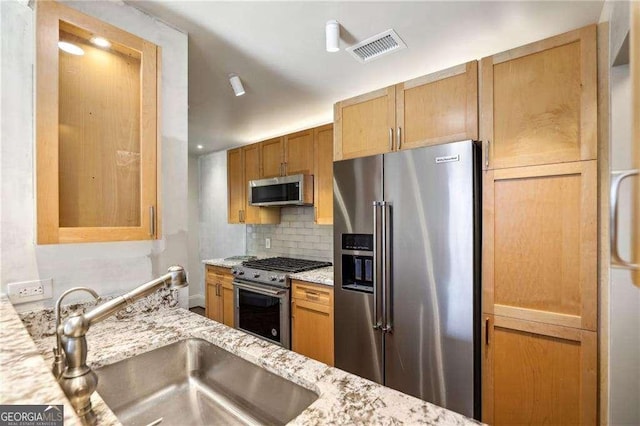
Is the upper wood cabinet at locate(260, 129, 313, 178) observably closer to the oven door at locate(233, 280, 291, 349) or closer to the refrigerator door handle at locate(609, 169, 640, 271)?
the oven door at locate(233, 280, 291, 349)

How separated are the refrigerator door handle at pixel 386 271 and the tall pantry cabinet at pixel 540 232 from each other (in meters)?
0.55

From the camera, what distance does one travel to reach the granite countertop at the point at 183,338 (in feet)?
2.07

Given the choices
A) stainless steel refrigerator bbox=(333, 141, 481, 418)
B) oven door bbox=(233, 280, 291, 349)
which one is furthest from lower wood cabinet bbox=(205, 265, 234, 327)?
stainless steel refrigerator bbox=(333, 141, 481, 418)

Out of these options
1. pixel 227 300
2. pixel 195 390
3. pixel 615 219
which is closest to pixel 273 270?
pixel 227 300

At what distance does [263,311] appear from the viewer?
2984 mm

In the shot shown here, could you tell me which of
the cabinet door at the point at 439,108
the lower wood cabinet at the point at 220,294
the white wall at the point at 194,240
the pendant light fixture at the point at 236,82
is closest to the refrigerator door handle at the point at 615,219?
the cabinet door at the point at 439,108

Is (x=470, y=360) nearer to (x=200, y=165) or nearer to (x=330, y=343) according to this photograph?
(x=330, y=343)

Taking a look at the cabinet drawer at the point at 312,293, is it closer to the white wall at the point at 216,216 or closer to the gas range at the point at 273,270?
the gas range at the point at 273,270

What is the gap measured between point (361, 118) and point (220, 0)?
3.91 feet

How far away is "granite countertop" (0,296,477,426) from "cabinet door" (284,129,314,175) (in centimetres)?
205

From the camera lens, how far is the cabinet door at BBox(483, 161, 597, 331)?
4.82ft

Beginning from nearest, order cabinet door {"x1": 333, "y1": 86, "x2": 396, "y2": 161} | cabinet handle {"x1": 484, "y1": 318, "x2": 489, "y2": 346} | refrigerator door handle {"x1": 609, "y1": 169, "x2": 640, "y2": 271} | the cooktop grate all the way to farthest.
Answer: refrigerator door handle {"x1": 609, "y1": 169, "x2": 640, "y2": 271} < cabinet handle {"x1": 484, "y1": 318, "x2": 489, "y2": 346} < cabinet door {"x1": 333, "y1": 86, "x2": 396, "y2": 161} < the cooktop grate

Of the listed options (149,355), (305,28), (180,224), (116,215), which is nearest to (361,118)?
(305,28)

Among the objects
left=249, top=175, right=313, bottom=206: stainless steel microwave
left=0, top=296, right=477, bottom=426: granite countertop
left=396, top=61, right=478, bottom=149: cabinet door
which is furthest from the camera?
left=249, top=175, right=313, bottom=206: stainless steel microwave
